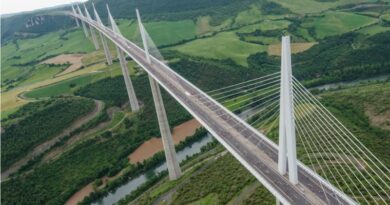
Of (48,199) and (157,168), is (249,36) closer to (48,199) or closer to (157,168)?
(157,168)

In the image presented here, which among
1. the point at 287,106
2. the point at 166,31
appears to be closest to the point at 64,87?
the point at 166,31

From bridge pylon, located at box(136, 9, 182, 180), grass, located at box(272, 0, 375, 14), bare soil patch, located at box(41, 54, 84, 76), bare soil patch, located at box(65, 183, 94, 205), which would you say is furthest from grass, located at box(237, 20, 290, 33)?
bare soil patch, located at box(65, 183, 94, 205)

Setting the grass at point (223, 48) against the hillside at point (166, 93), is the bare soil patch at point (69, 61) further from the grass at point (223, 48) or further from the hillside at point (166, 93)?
the grass at point (223, 48)

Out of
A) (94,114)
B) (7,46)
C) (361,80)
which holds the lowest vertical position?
(361,80)

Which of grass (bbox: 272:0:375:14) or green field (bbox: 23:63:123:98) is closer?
green field (bbox: 23:63:123:98)

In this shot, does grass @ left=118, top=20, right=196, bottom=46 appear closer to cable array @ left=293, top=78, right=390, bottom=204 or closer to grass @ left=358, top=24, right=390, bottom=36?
grass @ left=358, top=24, right=390, bottom=36

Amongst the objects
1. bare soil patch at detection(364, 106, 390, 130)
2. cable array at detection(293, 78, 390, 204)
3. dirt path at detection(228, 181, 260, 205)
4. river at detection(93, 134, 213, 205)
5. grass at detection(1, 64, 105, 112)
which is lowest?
river at detection(93, 134, 213, 205)

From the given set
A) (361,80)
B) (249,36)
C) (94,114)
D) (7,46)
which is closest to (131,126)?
(94,114)

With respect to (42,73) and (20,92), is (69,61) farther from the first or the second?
(20,92)
